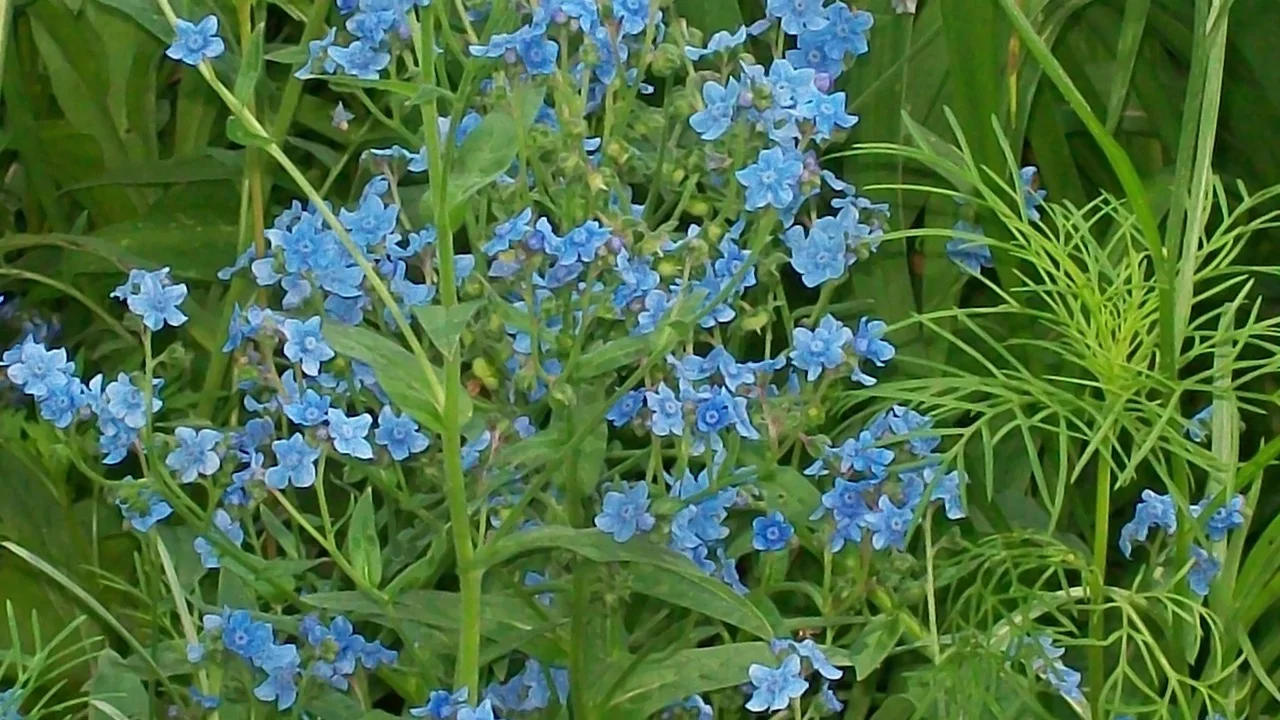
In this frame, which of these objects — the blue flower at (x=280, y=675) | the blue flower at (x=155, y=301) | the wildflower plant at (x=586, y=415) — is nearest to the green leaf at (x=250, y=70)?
the wildflower plant at (x=586, y=415)

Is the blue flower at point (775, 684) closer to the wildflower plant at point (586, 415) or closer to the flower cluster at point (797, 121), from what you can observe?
the wildflower plant at point (586, 415)

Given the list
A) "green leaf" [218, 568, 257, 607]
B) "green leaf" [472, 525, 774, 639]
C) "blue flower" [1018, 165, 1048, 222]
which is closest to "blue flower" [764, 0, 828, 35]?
"blue flower" [1018, 165, 1048, 222]

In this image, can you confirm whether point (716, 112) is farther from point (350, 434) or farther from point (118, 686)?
point (118, 686)

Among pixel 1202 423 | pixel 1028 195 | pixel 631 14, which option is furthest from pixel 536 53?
pixel 1202 423

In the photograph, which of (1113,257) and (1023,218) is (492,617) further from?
(1113,257)

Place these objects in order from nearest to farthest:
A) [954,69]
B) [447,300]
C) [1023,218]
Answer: [447,300], [1023,218], [954,69]

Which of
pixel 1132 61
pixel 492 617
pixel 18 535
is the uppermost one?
pixel 1132 61

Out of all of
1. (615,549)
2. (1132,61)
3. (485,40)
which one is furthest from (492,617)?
(1132,61)
